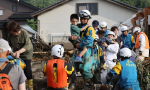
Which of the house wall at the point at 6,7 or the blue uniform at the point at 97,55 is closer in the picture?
the blue uniform at the point at 97,55

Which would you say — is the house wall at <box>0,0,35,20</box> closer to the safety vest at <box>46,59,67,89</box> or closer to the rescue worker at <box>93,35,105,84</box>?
the rescue worker at <box>93,35,105,84</box>

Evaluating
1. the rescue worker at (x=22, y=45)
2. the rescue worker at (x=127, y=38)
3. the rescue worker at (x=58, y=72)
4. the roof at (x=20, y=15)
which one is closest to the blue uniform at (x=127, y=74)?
the rescue worker at (x=58, y=72)

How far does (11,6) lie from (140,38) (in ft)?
80.7

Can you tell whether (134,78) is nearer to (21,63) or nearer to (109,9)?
(21,63)

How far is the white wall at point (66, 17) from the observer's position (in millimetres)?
16375

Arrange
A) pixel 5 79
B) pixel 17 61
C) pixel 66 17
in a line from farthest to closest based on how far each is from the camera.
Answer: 1. pixel 66 17
2. pixel 17 61
3. pixel 5 79

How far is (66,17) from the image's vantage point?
1680 cm

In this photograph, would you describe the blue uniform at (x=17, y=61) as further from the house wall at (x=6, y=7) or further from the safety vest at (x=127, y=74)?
the house wall at (x=6, y=7)

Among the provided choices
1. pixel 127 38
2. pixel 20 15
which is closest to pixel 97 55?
pixel 127 38

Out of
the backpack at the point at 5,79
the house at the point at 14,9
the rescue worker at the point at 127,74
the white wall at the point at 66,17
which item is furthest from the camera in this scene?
the house at the point at 14,9

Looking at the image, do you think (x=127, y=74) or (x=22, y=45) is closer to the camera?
(x=127, y=74)

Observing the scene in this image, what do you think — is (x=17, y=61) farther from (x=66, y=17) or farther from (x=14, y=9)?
(x=14, y=9)

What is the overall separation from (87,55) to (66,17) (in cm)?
1268

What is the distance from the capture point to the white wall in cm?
1638
